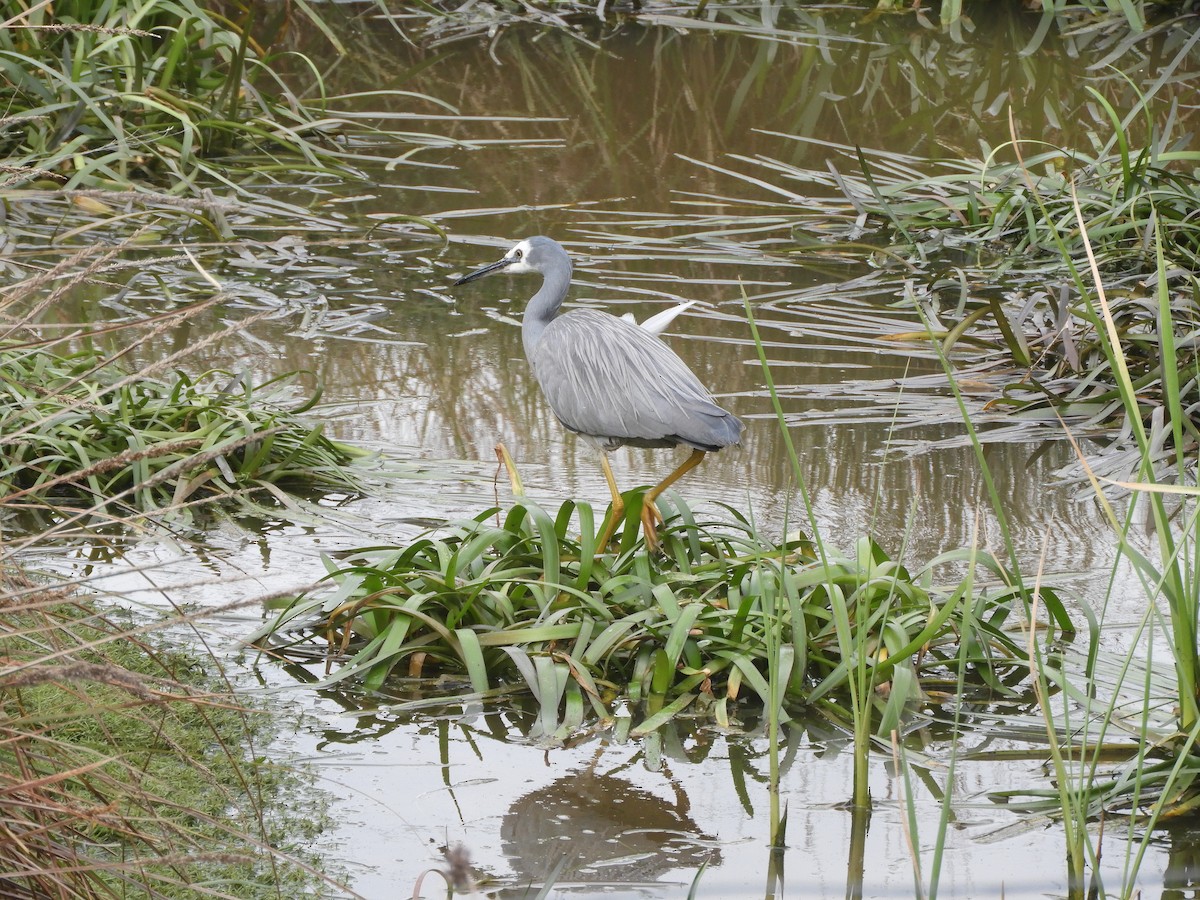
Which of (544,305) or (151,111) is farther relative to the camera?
(151,111)

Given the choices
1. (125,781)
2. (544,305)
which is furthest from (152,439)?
(125,781)

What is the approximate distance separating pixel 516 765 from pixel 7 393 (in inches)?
72.4

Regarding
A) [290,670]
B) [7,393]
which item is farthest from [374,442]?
[290,670]

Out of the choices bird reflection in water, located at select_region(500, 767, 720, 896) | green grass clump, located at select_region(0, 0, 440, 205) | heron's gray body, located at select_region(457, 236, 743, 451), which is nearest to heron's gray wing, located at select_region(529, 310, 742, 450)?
heron's gray body, located at select_region(457, 236, 743, 451)

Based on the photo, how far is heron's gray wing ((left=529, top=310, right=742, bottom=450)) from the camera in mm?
3826

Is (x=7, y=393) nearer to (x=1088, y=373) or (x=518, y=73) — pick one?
(x=1088, y=373)

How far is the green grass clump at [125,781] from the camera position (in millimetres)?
1850

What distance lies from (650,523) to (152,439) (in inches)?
58.1

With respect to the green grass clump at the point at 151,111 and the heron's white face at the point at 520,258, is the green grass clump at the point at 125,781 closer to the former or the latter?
the heron's white face at the point at 520,258

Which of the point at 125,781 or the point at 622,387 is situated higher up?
the point at 622,387

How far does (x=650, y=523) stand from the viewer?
3699mm

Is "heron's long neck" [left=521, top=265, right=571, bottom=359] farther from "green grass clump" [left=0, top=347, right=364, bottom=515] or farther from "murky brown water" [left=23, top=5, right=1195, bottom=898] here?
"green grass clump" [left=0, top=347, right=364, bottom=515]

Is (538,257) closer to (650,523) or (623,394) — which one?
(623,394)

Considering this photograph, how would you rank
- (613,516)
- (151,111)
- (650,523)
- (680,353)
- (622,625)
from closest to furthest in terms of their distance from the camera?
(622,625), (650,523), (613,516), (680,353), (151,111)
